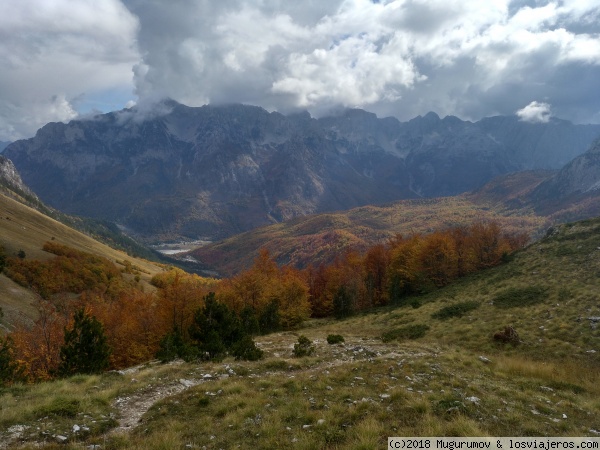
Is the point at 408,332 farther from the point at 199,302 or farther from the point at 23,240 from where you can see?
the point at 23,240

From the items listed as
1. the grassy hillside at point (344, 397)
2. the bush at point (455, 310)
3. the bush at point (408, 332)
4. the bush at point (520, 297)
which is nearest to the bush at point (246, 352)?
the grassy hillside at point (344, 397)

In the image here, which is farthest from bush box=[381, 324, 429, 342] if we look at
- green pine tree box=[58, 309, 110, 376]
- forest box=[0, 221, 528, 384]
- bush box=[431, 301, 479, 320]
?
green pine tree box=[58, 309, 110, 376]

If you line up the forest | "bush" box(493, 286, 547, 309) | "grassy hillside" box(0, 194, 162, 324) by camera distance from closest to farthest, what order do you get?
the forest → "bush" box(493, 286, 547, 309) → "grassy hillside" box(0, 194, 162, 324)

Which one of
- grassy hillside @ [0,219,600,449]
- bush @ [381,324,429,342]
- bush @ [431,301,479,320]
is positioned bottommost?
bush @ [381,324,429,342]

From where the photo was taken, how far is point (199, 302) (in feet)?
179

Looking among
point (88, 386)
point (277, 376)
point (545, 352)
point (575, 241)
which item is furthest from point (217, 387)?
point (575, 241)

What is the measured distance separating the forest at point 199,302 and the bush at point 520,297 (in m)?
13.4

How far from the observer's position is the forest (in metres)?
28.8

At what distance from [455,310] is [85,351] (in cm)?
3847

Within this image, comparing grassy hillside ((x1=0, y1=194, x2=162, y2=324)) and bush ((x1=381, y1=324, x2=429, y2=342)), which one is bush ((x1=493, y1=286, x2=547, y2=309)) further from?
grassy hillside ((x1=0, y1=194, x2=162, y2=324))

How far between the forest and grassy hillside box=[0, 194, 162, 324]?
131 inches

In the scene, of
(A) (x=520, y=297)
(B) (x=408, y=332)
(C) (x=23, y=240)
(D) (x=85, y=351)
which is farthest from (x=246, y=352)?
(C) (x=23, y=240)

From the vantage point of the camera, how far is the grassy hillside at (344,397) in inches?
427

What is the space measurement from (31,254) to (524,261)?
12621 centimetres
